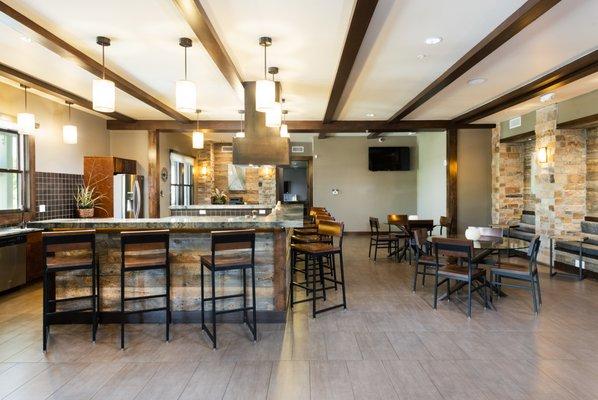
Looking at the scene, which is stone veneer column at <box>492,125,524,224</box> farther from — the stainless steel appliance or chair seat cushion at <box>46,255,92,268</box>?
chair seat cushion at <box>46,255,92,268</box>

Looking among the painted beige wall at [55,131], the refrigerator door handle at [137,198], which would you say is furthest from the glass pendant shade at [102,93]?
the refrigerator door handle at [137,198]

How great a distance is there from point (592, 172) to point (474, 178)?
2.29 meters

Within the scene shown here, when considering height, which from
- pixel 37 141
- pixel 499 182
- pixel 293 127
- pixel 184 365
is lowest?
pixel 184 365

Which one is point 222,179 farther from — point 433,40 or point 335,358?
point 335,358

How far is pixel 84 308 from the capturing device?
3.71 m

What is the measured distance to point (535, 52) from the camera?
4020 millimetres

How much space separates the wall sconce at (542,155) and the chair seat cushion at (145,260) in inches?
251

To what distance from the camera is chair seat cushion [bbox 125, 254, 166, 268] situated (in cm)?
327

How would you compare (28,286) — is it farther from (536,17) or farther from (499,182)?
(499,182)

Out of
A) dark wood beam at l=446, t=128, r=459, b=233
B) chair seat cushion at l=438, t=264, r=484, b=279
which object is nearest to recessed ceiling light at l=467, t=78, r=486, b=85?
chair seat cushion at l=438, t=264, r=484, b=279

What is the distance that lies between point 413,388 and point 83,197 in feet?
20.6

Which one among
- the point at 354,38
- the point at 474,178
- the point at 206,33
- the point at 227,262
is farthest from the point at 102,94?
the point at 474,178

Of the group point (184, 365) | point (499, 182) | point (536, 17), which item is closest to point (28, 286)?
point (184, 365)

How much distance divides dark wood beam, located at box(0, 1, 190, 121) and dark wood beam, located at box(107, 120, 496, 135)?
78.9 inches
